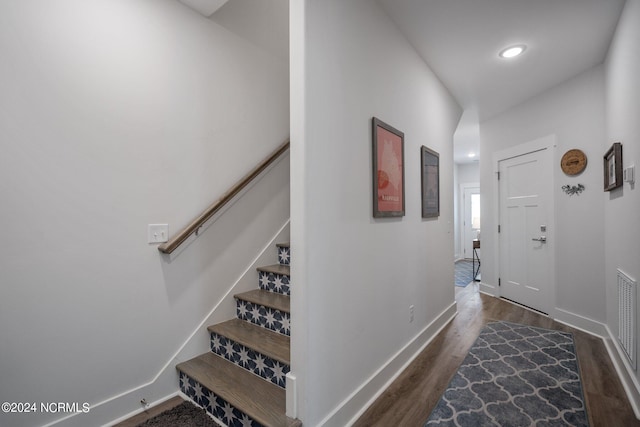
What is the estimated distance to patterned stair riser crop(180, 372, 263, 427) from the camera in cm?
156

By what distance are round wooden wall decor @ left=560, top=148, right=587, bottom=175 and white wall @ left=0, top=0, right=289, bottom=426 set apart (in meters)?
3.53

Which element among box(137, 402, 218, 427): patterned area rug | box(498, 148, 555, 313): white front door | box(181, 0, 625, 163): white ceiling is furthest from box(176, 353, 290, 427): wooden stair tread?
box(498, 148, 555, 313): white front door

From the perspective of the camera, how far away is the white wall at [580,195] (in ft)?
9.93

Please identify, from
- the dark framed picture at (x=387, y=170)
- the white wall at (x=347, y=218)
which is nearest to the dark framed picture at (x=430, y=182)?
the white wall at (x=347, y=218)

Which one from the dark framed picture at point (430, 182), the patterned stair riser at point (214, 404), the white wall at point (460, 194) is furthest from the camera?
the white wall at point (460, 194)

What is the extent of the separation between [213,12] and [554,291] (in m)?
4.38

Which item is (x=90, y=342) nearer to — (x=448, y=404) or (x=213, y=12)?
(x=448, y=404)

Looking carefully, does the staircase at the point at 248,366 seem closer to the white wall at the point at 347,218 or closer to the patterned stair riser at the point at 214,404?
the patterned stair riser at the point at 214,404

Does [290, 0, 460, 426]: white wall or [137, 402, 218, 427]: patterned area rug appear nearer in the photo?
[290, 0, 460, 426]: white wall

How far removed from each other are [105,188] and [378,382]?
6.74 feet

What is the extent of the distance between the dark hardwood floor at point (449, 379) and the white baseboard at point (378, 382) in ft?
0.12

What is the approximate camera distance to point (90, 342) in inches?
63.8

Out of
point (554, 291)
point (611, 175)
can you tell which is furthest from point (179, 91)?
point (554, 291)

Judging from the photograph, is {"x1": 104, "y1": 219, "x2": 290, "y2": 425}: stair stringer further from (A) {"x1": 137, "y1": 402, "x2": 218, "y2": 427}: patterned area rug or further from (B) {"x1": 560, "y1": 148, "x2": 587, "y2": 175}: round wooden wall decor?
(B) {"x1": 560, "y1": 148, "x2": 587, "y2": 175}: round wooden wall decor
